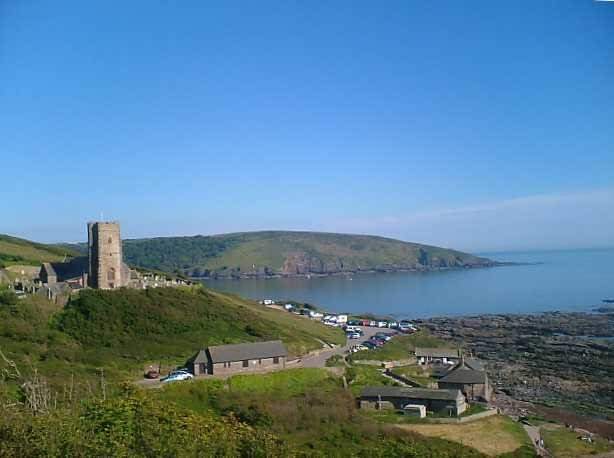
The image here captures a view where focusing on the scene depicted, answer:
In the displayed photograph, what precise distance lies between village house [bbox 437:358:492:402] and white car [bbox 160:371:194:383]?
14.4m

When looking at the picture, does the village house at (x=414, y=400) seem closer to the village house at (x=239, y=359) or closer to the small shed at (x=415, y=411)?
the small shed at (x=415, y=411)

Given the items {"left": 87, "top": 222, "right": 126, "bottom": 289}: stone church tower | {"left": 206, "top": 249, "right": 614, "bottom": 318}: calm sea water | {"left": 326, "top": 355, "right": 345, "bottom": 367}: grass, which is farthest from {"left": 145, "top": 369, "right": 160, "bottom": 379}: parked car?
{"left": 206, "top": 249, "right": 614, "bottom": 318}: calm sea water

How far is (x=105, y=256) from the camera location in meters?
33.6

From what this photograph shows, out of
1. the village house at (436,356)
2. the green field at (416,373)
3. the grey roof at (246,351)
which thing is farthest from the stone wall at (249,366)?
the village house at (436,356)

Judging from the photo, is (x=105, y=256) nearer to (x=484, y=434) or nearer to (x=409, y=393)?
(x=409, y=393)

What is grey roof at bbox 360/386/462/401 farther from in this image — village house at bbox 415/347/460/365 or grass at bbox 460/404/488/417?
village house at bbox 415/347/460/365

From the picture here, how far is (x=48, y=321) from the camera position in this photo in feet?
96.6

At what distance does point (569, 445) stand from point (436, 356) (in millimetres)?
14837

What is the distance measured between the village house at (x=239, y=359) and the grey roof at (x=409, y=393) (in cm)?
439

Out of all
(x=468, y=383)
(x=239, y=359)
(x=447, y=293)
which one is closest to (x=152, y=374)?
(x=239, y=359)

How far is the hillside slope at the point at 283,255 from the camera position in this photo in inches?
6220

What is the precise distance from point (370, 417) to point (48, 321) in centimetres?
1583

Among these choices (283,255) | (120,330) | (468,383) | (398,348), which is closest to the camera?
(120,330)

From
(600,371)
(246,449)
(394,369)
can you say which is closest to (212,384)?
(246,449)
